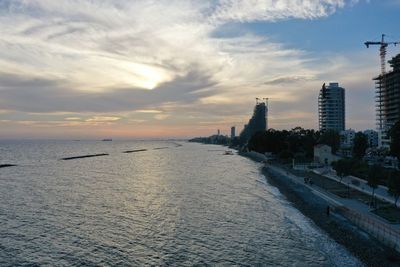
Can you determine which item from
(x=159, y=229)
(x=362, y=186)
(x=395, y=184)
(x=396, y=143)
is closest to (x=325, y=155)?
(x=396, y=143)

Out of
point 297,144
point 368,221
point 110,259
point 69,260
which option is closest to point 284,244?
point 368,221

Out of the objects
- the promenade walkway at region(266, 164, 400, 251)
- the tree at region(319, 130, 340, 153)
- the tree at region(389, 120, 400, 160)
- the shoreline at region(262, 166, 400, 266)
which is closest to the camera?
the shoreline at region(262, 166, 400, 266)

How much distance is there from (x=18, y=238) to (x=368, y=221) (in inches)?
1366

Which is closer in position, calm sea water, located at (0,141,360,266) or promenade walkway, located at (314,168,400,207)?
calm sea water, located at (0,141,360,266)

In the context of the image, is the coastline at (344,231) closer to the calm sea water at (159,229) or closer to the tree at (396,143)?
the calm sea water at (159,229)

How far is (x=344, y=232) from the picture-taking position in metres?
39.6

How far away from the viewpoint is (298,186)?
242 feet

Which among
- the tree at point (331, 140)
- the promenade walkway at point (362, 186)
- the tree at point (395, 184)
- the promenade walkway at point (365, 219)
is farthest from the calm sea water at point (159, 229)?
the tree at point (331, 140)

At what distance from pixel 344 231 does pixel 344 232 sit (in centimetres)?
27

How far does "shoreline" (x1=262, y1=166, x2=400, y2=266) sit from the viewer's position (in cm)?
3136

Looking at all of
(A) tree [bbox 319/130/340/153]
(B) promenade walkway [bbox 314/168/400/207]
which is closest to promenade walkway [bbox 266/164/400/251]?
(B) promenade walkway [bbox 314/168/400/207]

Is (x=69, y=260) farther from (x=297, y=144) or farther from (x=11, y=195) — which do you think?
(x=297, y=144)

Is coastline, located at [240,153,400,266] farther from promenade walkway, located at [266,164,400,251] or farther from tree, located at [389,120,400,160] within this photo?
tree, located at [389,120,400,160]

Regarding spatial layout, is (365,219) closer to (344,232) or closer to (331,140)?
(344,232)
